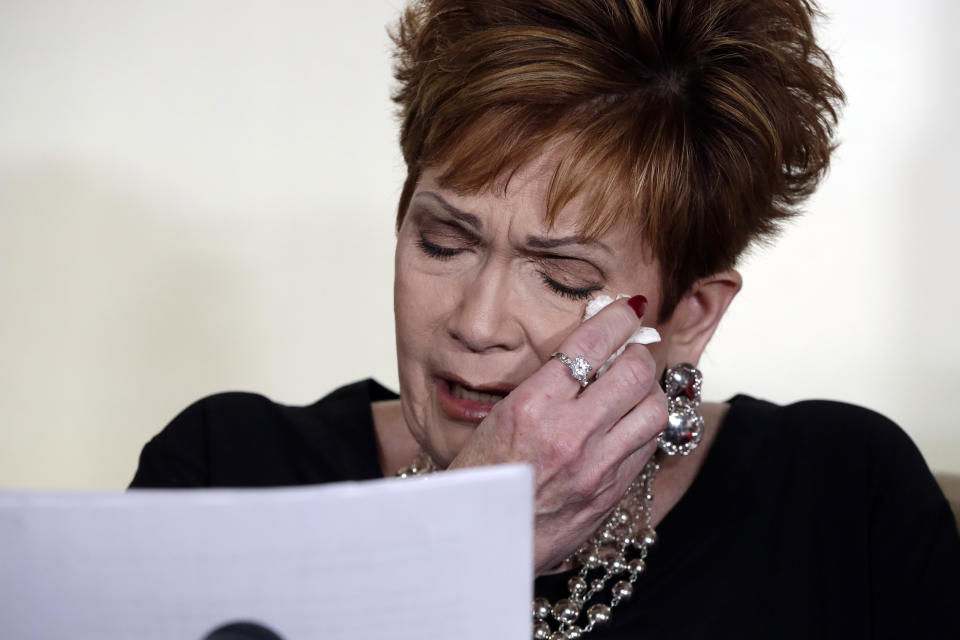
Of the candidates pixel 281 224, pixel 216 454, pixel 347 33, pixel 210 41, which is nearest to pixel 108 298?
pixel 281 224

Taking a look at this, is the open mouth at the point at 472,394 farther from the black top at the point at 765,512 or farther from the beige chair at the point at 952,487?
the beige chair at the point at 952,487

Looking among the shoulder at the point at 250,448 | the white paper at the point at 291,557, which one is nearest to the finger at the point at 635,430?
the shoulder at the point at 250,448

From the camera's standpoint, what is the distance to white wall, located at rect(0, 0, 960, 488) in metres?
2.63

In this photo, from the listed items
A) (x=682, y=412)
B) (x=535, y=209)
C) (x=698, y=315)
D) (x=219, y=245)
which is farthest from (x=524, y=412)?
(x=219, y=245)

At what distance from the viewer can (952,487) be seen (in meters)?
1.75

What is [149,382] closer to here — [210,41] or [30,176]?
[30,176]

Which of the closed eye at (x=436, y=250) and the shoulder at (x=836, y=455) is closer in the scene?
the closed eye at (x=436, y=250)

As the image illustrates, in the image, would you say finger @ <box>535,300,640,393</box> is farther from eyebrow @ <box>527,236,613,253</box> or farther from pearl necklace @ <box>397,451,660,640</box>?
pearl necklace @ <box>397,451,660,640</box>

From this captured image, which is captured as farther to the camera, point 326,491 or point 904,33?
point 904,33

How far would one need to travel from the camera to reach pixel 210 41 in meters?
2.71

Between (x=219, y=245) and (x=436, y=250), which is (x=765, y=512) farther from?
(x=219, y=245)

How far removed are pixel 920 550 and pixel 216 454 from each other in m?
1.12

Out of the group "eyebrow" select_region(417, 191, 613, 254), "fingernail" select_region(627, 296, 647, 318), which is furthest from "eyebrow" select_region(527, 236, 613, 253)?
"fingernail" select_region(627, 296, 647, 318)

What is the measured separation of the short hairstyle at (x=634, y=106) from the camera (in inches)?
56.5
